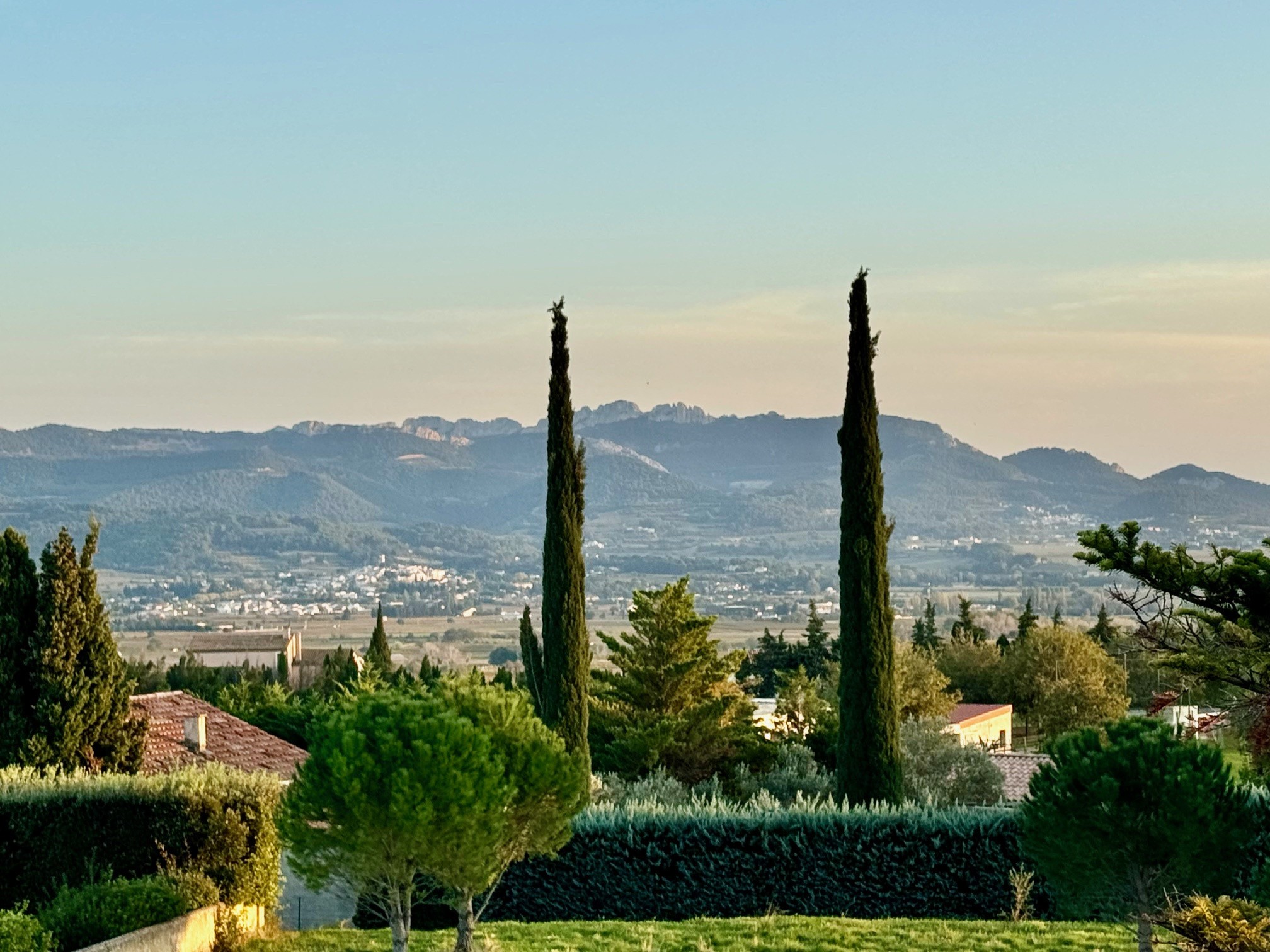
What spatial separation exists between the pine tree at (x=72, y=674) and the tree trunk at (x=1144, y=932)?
12.6 m

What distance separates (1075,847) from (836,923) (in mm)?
3769

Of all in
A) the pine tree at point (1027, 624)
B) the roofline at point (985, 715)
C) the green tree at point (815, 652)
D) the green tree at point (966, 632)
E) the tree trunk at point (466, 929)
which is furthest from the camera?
the green tree at point (966, 632)

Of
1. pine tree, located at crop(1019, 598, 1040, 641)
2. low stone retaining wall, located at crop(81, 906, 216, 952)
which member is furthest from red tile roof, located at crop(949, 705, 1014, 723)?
low stone retaining wall, located at crop(81, 906, 216, 952)

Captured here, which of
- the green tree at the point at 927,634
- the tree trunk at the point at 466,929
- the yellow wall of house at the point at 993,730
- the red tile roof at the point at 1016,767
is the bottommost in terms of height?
the yellow wall of house at the point at 993,730

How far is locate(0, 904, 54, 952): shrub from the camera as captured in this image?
11.9m

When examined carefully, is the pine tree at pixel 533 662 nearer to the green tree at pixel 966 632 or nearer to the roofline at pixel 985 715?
the roofline at pixel 985 715

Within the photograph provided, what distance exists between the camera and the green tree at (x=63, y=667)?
18906 millimetres

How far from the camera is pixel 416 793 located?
1217 cm

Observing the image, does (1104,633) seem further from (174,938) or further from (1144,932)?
(174,938)

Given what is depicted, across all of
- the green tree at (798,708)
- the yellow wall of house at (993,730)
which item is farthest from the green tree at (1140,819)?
the yellow wall of house at (993,730)

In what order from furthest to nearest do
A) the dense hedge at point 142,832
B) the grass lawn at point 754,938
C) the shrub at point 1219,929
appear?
the dense hedge at point 142,832 → the grass lawn at point 754,938 → the shrub at point 1219,929

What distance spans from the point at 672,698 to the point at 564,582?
16.0 ft

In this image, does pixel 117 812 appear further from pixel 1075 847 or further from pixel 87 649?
pixel 1075 847

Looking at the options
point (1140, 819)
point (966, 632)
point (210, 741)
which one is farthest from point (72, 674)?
point (966, 632)
